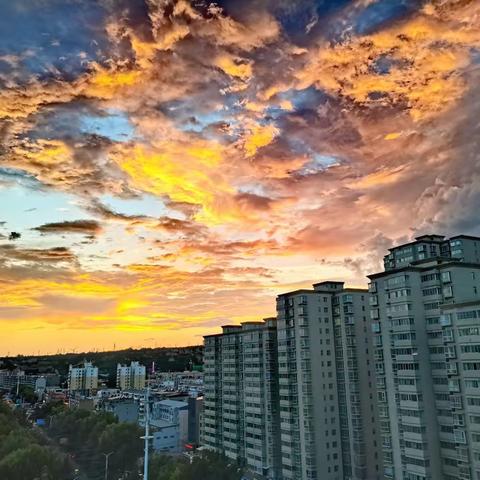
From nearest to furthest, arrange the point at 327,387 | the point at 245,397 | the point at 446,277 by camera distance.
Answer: the point at 446,277 → the point at 327,387 → the point at 245,397

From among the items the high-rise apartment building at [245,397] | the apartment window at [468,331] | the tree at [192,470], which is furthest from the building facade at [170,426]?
the apartment window at [468,331]

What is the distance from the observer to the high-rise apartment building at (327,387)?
75625 millimetres

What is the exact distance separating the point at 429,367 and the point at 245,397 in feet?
145

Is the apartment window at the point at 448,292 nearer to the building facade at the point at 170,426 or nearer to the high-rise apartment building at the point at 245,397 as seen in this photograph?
the high-rise apartment building at the point at 245,397

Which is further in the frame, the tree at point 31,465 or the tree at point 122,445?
the tree at point 122,445

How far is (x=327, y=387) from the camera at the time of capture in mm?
79375

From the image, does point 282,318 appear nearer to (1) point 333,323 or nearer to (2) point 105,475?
(1) point 333,323

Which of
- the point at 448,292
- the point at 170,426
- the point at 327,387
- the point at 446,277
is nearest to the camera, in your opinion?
the point at 448,292

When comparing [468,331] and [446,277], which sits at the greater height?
[446,277]

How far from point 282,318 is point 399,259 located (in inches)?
876

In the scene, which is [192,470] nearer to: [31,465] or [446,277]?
[31,465]

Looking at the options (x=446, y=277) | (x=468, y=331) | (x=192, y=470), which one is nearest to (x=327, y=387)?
(x=192, y=470)

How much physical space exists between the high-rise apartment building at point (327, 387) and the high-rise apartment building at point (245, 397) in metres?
6.64

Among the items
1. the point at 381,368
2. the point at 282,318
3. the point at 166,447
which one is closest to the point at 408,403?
the point at 381,368
